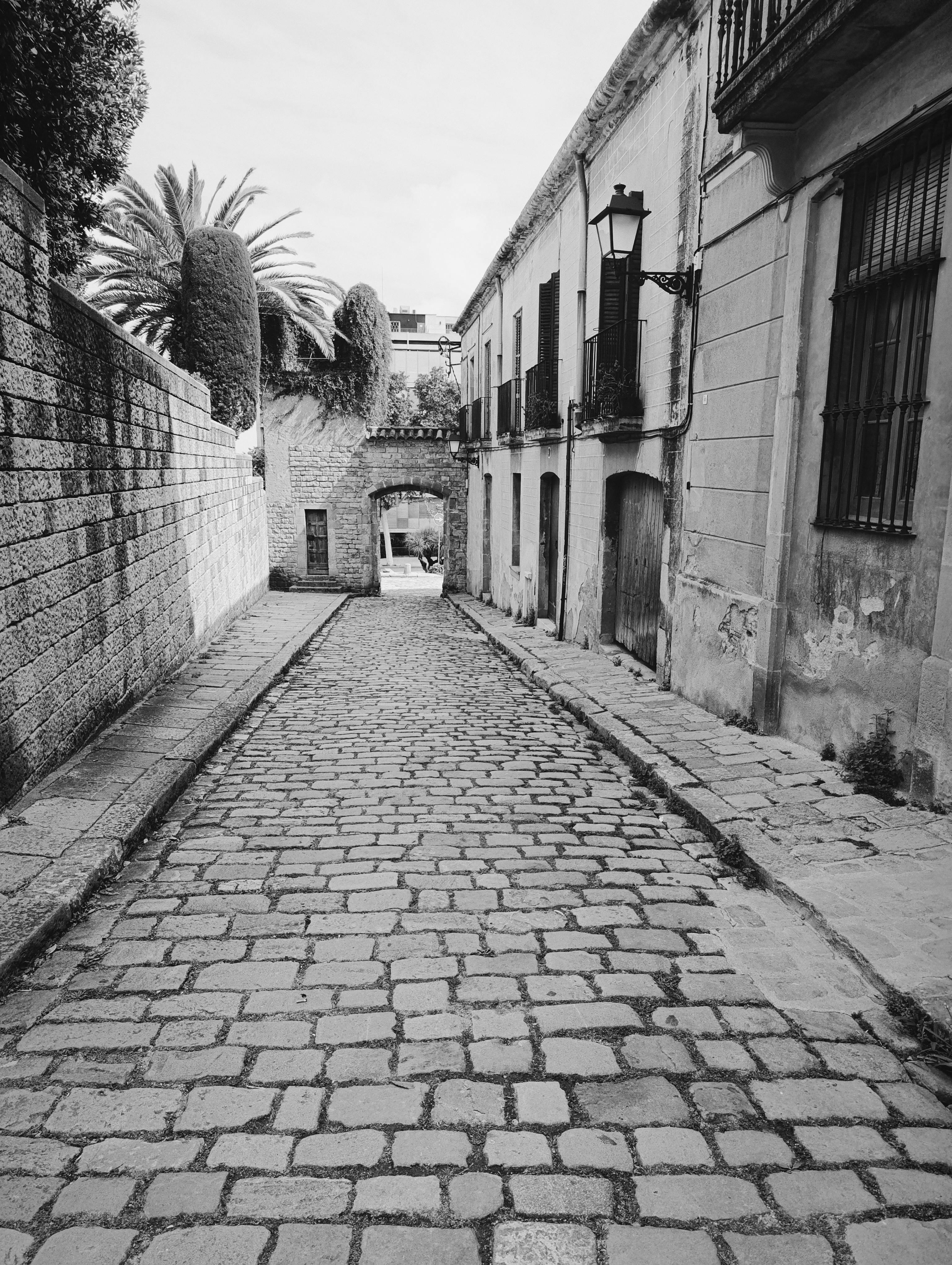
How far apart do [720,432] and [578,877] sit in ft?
14.3

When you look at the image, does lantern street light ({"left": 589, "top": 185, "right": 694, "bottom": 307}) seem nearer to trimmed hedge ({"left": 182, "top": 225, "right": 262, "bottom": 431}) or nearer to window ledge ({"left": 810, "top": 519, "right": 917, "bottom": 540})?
window ledge ({"left": 810, "top": 519, "right": 917, "bottom": 540})

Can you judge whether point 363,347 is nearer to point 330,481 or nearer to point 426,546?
point 330,481

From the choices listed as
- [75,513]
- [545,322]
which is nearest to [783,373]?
[75,513]

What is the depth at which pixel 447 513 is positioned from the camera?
2272cm

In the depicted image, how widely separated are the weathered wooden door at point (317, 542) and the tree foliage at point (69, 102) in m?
11.8

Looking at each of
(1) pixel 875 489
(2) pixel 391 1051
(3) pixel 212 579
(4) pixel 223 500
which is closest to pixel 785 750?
(1) pixel 875 489

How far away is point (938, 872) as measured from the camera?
395cm

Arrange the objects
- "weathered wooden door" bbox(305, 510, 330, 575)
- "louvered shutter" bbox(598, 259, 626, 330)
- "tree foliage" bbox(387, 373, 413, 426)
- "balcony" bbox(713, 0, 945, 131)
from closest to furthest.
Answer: "balcony" bbox(713, 0, 945, 131) < "louvered shutter" bbox(598, 259, 626, 330) < "weathered wooden door" bbox(305, 510, 330, 575) < "tree foliage" bbox(387, 373, 413, 426)

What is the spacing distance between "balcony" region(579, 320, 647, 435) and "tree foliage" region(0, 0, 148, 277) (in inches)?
222

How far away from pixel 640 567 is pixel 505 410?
7454mm

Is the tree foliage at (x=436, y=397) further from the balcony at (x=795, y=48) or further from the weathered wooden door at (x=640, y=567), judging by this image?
the balcony at (x=795, y=48)

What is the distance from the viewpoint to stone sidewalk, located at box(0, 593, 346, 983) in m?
3.68

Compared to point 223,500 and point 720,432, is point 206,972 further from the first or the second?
point 223,500

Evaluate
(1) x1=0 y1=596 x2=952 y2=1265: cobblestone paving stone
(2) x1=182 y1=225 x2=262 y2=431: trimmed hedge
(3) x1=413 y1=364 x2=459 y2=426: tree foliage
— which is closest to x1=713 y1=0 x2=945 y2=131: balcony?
(1) x1=0 y1=596 x2=952 y2=1265: cobblestone paving stone
